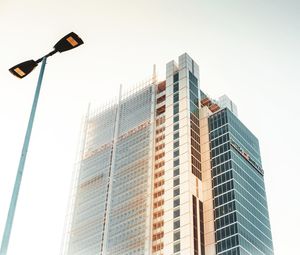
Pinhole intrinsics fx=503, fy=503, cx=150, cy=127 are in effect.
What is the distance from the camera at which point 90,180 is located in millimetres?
174375

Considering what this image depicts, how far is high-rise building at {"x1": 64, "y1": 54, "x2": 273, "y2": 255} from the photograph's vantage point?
131 metres

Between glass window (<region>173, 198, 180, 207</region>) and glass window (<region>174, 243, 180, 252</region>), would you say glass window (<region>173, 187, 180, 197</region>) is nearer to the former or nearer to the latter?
glass window (<region>173, 198, 180, 207</region>)

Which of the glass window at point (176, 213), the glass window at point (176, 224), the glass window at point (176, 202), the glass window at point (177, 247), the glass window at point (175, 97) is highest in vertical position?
the glass window at point (175, 97)

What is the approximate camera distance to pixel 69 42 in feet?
80.4

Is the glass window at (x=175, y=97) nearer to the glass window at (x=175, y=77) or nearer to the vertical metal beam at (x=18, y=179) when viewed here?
the glass window at (x=175, y=77)

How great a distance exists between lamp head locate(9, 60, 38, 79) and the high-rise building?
104376 mm

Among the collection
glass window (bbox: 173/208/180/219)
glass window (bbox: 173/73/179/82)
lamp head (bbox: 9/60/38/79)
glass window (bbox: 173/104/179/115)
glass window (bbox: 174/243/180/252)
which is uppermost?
glass window (bbox: 173/73/179/82)

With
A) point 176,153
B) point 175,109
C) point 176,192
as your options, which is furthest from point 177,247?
point 175,109

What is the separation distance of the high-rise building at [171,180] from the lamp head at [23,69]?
342 feet

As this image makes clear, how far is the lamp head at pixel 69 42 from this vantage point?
2424 centimetres

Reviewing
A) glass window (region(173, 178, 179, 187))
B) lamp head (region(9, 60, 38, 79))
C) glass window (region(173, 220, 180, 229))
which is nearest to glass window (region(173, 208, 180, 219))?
glass window (region(173, 220, 180, 229))

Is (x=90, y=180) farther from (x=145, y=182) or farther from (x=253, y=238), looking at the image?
(x=253, y=238)

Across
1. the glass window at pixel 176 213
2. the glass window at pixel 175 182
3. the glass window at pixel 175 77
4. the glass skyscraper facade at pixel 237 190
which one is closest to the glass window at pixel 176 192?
the glass window at pixel 175 182

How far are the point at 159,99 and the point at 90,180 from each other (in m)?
36.8
